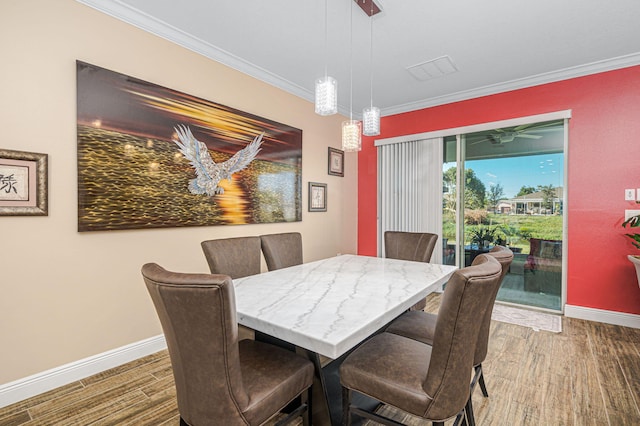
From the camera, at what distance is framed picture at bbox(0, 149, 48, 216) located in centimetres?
182

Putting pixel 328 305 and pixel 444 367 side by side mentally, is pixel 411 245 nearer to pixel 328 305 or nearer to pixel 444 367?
pixel 328 305

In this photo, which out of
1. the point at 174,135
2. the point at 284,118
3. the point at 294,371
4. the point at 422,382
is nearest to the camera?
the point at 422,382

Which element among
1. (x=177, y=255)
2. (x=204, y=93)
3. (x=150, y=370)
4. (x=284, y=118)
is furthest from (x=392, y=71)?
(x=150, y=370)

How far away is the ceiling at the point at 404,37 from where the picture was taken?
229cm

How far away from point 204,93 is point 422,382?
2867mm

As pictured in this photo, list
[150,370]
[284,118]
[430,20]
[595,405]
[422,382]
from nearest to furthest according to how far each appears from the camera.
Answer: [422,382] → [595,405] → [150,370] → [430,20] → [284,118]

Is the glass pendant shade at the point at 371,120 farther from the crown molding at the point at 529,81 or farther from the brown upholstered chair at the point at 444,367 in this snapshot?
the crown molding at the point at 529,81

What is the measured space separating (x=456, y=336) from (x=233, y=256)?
5.31 feet

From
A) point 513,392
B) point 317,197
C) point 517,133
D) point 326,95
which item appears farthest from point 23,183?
point 517,133

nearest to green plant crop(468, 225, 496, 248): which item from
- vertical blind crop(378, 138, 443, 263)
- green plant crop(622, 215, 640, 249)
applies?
vertical blind crop(378, 138, 443, 263)

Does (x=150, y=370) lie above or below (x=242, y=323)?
below

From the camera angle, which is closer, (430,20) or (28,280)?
(28,280)

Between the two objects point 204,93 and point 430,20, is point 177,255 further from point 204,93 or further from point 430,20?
point 430,20

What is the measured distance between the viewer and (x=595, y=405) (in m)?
1.86
